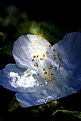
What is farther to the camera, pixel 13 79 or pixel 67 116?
pixel 13 79

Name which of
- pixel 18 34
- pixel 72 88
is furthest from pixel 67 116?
pixel 18 34

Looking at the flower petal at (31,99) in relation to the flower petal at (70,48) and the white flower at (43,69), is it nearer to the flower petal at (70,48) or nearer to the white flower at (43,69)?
the white flower at (43,69)

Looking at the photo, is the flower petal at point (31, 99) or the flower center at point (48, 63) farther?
the flower center at point (48, 63)

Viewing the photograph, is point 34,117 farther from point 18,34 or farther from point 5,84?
point 18,34

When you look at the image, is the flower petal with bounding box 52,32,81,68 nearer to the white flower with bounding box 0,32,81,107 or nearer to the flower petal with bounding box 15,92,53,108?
the white flower with bounding box 0,32,81,107

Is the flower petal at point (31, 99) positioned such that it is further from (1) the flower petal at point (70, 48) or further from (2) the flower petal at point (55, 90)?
(1) the flower petal at point (70, 48)

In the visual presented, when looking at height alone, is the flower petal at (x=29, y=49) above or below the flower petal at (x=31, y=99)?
above

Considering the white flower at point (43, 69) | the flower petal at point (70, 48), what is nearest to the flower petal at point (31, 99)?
the white flower at point (43, 69)
